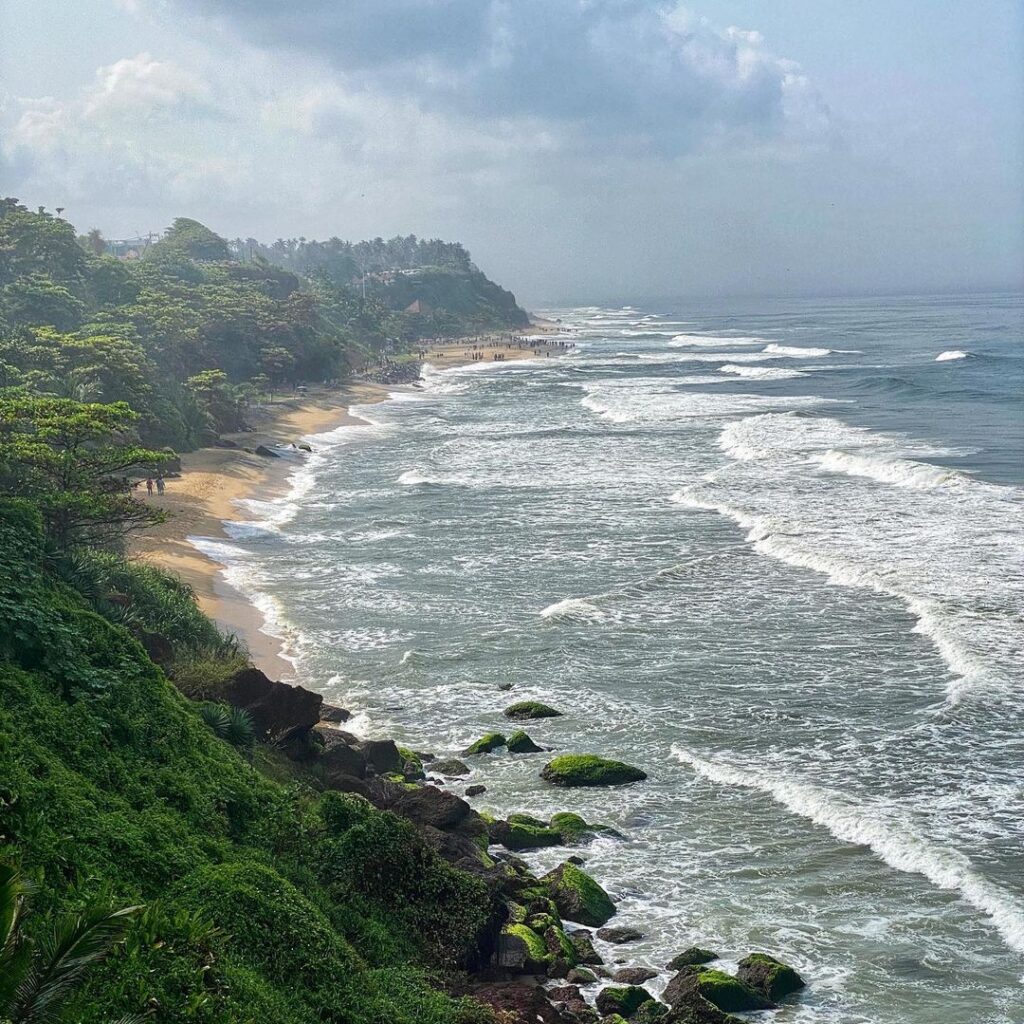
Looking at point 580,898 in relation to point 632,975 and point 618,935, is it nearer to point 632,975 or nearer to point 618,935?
point 618,935

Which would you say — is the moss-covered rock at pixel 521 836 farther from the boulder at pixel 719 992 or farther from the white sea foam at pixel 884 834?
the boulder at pixel 719 992

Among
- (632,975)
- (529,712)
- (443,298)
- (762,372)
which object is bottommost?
(632,975)

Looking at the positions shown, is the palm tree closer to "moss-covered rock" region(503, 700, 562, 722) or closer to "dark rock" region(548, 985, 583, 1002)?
"dark rock" region(548, 985, 583, 1002)

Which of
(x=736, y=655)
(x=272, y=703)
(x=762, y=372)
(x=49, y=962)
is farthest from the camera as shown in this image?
(x=762, y=372)

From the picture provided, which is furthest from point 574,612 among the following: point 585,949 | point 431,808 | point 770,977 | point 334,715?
point 770,977

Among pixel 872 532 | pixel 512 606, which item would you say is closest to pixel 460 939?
pixel 512 606
